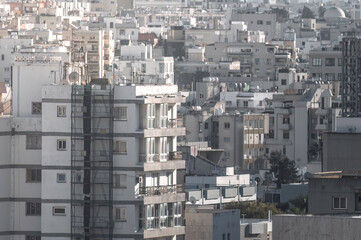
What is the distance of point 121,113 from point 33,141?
1.82m

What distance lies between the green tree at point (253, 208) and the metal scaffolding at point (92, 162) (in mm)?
16479

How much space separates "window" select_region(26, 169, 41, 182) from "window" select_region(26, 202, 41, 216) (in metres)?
0.43

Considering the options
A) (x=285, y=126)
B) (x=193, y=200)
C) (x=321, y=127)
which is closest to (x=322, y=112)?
(x=321, y=127)

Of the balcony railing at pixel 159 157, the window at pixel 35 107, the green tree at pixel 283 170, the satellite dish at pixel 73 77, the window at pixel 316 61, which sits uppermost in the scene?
the satellite dish at pixel 73 77

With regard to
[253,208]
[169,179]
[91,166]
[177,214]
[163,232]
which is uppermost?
[91,166]

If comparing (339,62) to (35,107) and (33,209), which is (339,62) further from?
(33,209)

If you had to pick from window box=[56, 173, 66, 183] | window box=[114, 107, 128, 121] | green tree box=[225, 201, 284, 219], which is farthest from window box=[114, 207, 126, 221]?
green tree box=[225, 201, 284, 219]

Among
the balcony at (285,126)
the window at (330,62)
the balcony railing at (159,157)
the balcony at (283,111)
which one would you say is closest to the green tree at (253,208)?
the balcony railing at (159,157)

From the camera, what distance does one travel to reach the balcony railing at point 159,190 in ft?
154

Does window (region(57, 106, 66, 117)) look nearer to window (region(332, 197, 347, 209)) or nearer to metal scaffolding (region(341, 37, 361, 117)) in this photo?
window (region(332, 197, 347, 209))

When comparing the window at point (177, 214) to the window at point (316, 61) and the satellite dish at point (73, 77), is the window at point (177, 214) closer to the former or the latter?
the satellite dish at point (73, 77)

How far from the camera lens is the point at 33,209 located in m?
47.2

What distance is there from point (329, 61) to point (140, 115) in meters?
82.8

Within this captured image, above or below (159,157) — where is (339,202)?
below
